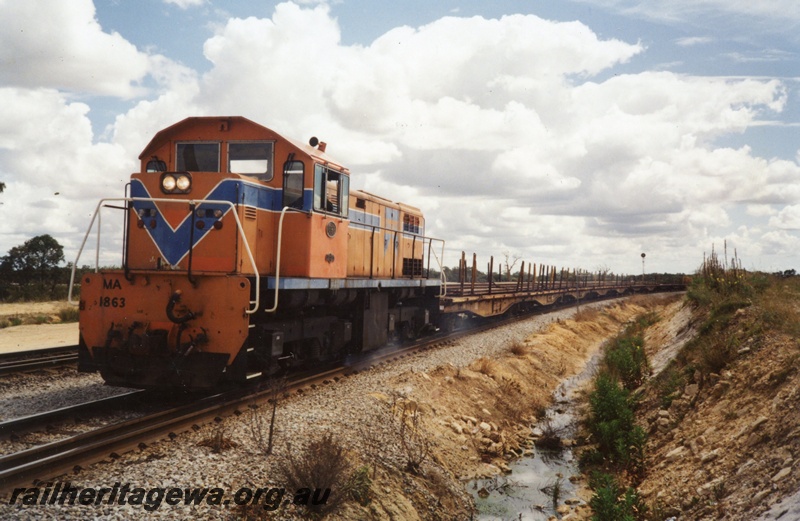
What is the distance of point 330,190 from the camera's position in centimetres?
1069

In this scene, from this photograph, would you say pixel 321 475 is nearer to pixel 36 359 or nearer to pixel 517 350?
pixel 36 359

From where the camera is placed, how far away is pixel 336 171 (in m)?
10.6

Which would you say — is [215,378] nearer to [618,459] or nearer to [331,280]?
[331,280]

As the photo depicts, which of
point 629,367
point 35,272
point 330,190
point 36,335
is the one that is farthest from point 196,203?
point 35,272

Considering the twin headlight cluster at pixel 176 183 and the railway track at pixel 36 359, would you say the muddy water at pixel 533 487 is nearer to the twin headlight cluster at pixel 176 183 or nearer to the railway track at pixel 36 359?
the twin headlight cluster at pixel 176 183

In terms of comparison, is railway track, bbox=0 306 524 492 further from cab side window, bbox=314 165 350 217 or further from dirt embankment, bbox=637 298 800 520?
dirt embankment, bbox=637 298 800 520

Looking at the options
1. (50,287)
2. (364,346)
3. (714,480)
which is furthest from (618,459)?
(50,287)

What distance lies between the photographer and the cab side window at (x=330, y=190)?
9.88 metres

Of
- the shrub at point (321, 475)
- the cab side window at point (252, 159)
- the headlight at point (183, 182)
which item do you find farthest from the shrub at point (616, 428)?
the headlight at point (183, 182)

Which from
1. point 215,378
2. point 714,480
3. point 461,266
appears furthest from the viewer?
point 461,266

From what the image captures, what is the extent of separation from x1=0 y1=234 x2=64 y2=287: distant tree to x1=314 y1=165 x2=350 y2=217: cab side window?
31881 millimetres

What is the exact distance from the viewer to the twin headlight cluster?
8.84 m

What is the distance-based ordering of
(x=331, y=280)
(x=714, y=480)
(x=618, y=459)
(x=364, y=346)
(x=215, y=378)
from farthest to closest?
(x=364, y=346) → (x=331, y=280) → (x=618, y=459) → (x=215, y=378) → (x=714, y=480)

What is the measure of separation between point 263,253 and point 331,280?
5.08 ft
